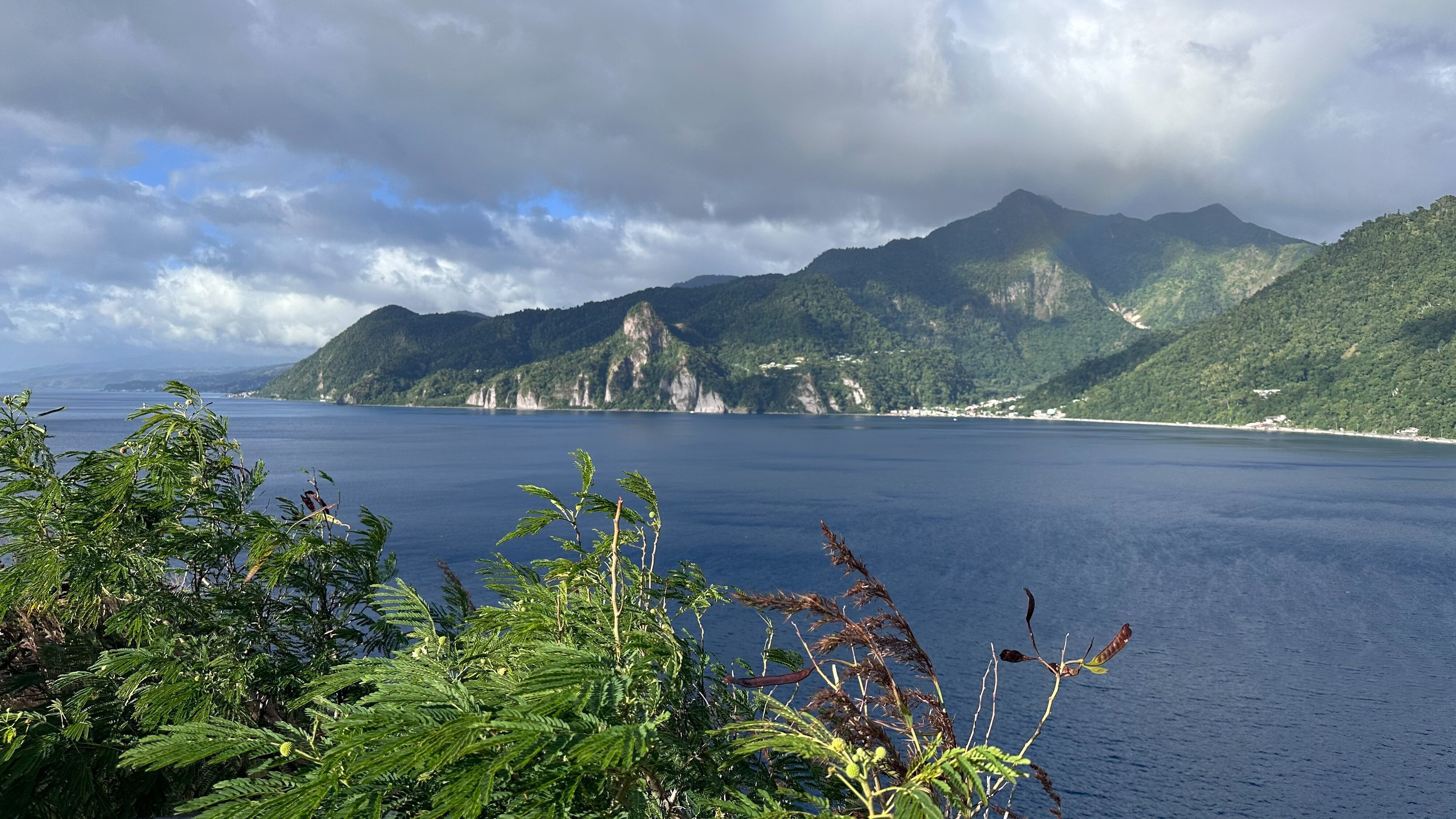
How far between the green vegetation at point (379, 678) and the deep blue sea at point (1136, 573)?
22302 mm

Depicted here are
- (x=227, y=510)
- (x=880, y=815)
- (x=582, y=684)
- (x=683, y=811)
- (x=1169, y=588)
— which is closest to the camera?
(x=880, y=815)

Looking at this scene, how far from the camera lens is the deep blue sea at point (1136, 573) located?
84.5 feet

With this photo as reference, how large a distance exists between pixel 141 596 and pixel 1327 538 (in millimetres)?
73144

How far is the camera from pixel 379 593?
→ 572cm

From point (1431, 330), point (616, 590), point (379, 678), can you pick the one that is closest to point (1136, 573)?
point (616, 590)

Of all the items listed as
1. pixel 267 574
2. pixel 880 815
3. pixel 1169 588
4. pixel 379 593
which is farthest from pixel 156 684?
pixel 1169 588

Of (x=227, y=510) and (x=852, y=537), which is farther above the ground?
(x=227, y=510)

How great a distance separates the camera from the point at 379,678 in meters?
3.85

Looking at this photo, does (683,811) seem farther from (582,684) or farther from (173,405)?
(173,405)

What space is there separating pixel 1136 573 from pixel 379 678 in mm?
53817

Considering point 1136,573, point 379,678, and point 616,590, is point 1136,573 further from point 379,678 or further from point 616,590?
point 379,678

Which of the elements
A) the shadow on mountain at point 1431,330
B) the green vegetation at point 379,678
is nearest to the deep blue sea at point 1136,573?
the green vegetation at point 379,678

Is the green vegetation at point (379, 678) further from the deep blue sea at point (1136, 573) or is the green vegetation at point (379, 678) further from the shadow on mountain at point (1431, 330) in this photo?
the shadow on mountain at point (1431, 330)

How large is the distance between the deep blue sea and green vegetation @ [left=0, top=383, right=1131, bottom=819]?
22.3 meters
